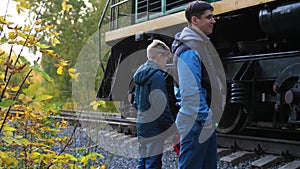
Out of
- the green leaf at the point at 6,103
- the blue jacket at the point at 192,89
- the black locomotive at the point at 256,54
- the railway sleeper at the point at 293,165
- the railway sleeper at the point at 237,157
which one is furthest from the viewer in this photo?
the railway sleeper at the point at 237,157

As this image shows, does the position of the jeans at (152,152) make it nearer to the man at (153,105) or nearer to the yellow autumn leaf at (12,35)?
the man at (153,105)

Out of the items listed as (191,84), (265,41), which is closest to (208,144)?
(191,84)

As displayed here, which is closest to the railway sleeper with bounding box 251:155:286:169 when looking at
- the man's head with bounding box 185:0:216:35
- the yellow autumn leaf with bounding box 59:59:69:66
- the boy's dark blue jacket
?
the boy's dark blue jacket

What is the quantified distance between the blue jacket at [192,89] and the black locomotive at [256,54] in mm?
1904

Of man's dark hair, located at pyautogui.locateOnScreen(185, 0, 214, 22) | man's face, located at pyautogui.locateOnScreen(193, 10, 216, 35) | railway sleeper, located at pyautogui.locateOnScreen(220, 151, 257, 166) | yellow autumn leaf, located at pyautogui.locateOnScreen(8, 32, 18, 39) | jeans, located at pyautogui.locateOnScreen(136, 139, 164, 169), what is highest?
man's dark hair, located at pyautogui.locateOnScreen(185, 0, 214, 22)

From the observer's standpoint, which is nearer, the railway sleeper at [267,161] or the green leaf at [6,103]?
the green leaf at [6,103]

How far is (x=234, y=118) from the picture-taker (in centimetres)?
581

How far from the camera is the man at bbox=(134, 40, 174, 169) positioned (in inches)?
143

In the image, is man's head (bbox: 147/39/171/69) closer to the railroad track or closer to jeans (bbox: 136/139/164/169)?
jeans (bbox: 136/139/164/169)

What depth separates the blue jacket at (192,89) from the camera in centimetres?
264

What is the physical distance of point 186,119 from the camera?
8.94 feet

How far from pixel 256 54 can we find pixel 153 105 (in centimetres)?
214

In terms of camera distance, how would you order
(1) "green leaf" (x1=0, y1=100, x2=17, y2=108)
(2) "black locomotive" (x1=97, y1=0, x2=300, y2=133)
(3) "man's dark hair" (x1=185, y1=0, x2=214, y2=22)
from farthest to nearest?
1. (2) "black locomotive" (x1=97, y1=0, x2=300, y2=133)
2. (3) "man's dark hair" (x1=185, y1=0, x2=214, y2=22)
3. (1) "green leaf" (x1=0, y1=100, x2=17, y2=108)

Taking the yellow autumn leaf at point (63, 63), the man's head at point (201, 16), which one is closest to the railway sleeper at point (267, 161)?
the man's head at point (201, 16)
